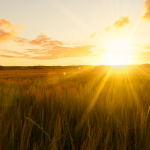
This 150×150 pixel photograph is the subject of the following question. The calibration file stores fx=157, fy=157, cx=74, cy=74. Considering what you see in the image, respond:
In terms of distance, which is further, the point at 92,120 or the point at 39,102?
the point at 39,102

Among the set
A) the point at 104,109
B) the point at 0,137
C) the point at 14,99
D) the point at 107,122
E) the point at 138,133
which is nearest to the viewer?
the point at 0,137

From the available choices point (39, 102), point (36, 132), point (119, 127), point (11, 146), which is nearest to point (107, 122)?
point (119, 127)

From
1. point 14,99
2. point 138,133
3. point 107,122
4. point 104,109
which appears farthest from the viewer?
point 14,99

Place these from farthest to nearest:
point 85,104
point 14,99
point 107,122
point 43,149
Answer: point 14,99
point 85,104
point 107,122
point 43,149

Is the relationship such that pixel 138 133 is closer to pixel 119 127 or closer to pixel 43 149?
pixel 119 127

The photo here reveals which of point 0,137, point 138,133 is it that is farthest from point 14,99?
point 138,133

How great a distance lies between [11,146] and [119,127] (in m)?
0.82

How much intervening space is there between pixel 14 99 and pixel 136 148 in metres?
1.72

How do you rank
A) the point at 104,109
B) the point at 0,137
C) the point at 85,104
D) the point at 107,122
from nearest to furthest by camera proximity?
1. the point at 0,137
2. the point at 107,122
3. the point at 104,109
4. the point at 85,104

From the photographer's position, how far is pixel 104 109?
1741 millimetres

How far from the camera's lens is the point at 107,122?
1.39 metres

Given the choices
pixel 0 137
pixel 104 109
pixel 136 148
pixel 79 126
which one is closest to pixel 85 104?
pixel 104 109

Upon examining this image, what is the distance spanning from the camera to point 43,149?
0.95 m

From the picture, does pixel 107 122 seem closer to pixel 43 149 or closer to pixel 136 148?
pixel 136 148
